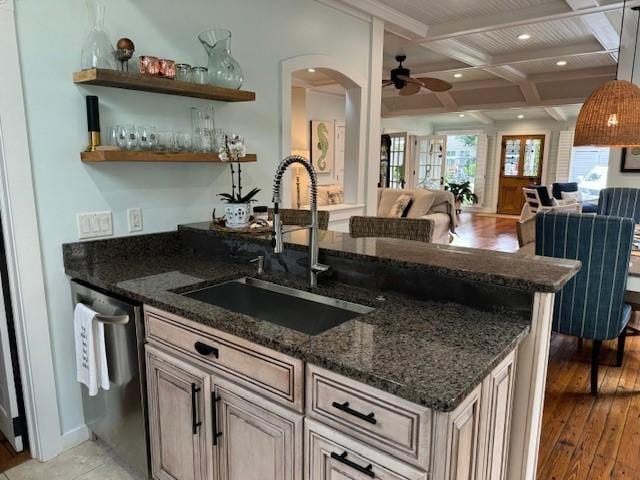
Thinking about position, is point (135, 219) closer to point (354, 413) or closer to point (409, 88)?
point (354, 413)

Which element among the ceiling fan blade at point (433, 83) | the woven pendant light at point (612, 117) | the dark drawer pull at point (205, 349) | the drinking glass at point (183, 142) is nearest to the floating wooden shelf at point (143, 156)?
the drinking glass at point (183, 142)

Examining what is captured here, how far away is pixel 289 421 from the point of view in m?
1.27

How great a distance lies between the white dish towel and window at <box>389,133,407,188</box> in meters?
9.82

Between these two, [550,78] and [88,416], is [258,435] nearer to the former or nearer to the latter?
[88,416]

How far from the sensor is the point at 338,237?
2.14 meters

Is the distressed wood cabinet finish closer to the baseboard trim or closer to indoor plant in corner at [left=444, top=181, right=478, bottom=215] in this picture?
the baseboard trim

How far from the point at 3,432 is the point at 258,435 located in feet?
5.62

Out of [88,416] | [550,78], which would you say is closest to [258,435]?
[88,416]

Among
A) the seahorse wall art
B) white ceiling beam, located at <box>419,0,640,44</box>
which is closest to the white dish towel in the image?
white ceiling beam, located at <box>419,0,640,44</box>

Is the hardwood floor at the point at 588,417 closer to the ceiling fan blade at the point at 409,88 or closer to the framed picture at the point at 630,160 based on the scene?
the framed picture at the point at 630,160

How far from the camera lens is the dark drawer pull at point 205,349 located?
1.46 m

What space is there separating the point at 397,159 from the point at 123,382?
10.0m

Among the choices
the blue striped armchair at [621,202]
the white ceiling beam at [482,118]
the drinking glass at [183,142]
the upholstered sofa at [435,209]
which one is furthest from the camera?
the white ceiling beam at [482,118]

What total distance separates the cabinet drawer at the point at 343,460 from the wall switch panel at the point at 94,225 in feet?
4.96
